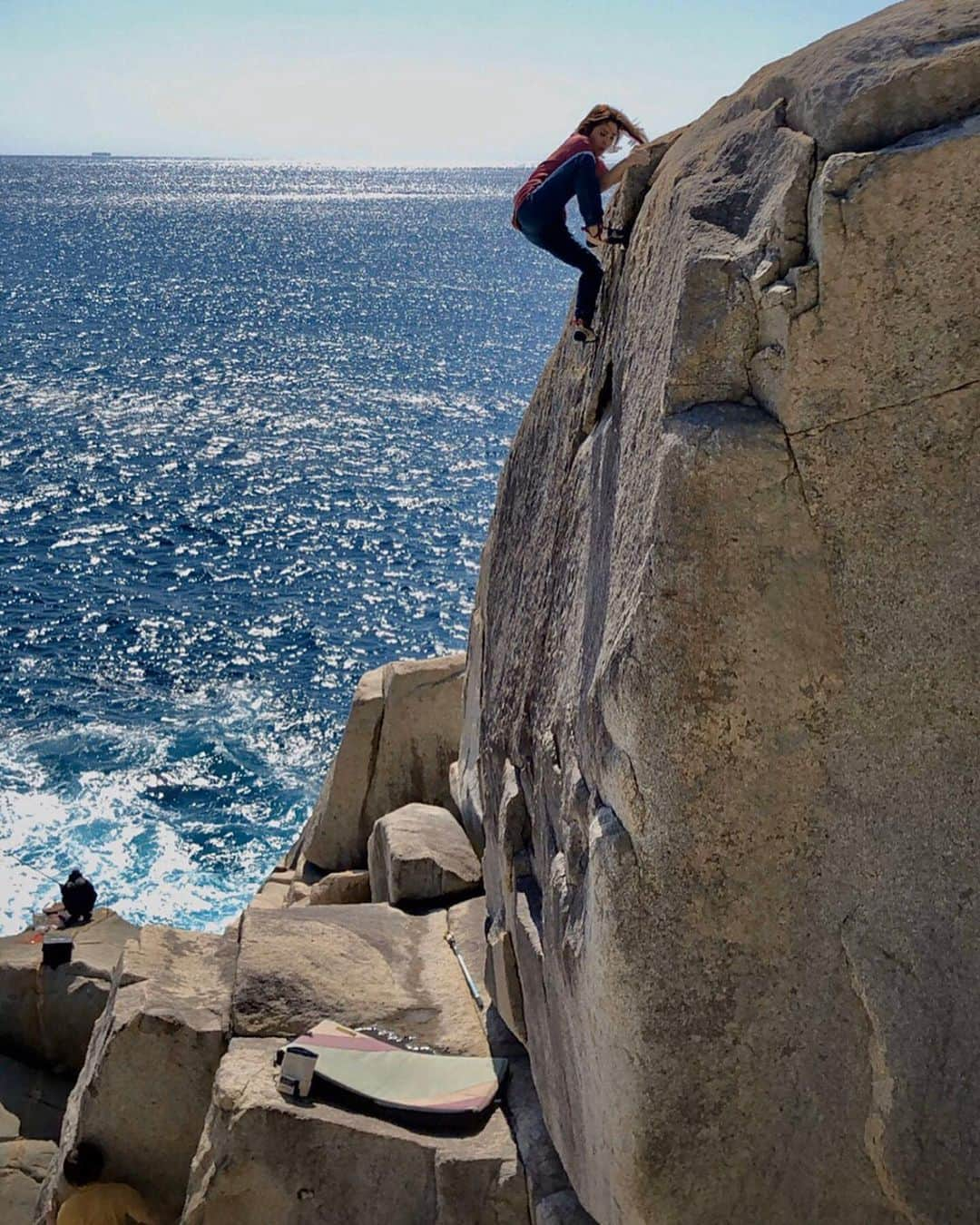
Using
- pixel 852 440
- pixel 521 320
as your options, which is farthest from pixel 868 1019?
pixel 521 320

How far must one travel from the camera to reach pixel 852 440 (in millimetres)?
7184

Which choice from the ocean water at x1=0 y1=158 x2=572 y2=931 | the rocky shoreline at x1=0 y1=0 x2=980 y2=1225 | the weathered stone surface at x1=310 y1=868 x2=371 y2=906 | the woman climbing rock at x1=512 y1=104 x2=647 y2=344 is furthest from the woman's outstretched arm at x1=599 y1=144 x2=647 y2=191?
the ocean water at x1=0 y1=158 x2=572 y2=931

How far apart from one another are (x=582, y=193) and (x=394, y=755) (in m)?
8.74

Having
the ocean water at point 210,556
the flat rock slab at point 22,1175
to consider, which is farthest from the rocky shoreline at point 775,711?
the ocean water at point 210,556

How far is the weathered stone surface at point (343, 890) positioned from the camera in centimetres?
1526

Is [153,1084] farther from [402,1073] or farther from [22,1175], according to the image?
[22,1175]

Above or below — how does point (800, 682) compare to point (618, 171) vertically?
below

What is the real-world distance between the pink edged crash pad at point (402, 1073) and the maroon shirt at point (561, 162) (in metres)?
6.03

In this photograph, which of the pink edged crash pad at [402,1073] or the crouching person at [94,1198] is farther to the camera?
the crouching person at [94,1198]

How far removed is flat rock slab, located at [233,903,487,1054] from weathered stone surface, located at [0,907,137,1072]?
523cm

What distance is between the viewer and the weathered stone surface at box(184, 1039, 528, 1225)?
927 cm

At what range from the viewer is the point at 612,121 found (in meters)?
9.70

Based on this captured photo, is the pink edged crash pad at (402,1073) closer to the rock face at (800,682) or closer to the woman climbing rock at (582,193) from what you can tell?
the rock face at (800,682)

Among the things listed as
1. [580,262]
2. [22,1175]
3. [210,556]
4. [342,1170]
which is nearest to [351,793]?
[22,1175]
